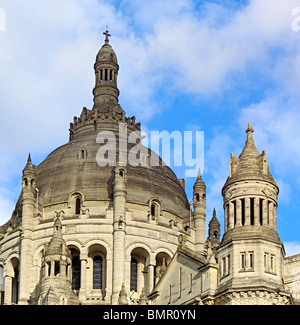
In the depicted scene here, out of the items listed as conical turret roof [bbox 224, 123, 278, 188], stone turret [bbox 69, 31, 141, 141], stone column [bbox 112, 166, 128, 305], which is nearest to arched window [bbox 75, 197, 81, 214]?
stone column [bbox 112, 166, 128, 305]

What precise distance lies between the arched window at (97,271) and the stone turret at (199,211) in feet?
32.5

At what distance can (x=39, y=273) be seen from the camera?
3804 inches

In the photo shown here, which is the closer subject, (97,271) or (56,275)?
(56,275)

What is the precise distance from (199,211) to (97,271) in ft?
42.1

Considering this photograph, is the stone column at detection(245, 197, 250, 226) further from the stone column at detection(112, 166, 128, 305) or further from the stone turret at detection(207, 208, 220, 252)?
the stone turret at detection(207, 208, 220, 252)

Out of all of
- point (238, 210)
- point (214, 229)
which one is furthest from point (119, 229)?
point (238, 210)

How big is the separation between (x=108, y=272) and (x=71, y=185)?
991 cm

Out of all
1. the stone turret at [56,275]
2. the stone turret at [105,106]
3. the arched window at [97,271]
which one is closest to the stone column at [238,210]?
the stone turret at [56,275]

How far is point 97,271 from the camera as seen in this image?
97438mm

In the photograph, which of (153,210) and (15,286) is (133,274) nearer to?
(153,210)

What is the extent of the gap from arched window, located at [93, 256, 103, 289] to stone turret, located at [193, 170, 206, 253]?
9.92 metres

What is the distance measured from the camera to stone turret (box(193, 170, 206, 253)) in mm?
102188
